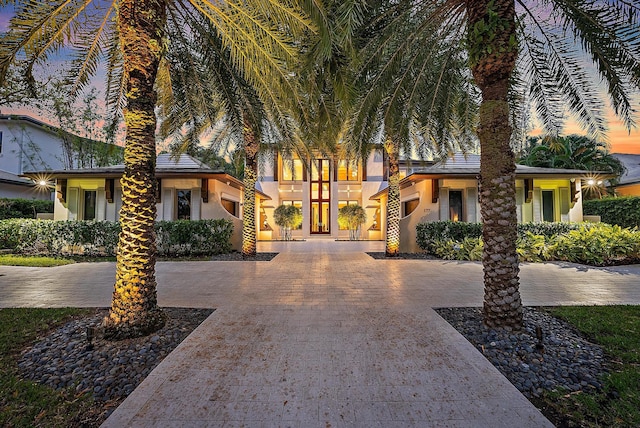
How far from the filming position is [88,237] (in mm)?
12586

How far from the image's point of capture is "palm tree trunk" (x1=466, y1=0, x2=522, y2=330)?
169 inches

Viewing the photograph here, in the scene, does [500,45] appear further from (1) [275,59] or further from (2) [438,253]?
(2) [438,253]

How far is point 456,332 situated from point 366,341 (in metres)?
1.32

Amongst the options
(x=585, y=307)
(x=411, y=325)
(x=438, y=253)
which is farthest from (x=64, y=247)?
(x=585, y=307)

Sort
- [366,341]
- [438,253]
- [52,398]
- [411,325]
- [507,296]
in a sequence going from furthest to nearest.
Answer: [438,253] → [411,325] → [507,296] → [366,341] → [52,398]

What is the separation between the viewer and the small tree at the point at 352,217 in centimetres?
2402

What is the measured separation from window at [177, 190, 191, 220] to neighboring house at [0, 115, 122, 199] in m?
8.75

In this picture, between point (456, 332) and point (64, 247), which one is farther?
A: point (64, 247)

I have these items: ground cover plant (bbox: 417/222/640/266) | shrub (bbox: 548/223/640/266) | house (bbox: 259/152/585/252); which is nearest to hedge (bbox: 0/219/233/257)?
house (bbox: 259/152/585/252)

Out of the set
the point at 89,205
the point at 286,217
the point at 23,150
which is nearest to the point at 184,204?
the point at 89,205

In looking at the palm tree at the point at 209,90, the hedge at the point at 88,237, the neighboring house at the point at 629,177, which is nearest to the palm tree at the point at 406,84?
the palm tree at the point at 209,90

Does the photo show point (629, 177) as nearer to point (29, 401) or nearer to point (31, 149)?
point (29, 401)

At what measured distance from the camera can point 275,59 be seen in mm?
5695

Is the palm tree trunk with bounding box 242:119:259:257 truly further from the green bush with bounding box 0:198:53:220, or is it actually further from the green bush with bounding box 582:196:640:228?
the green bush with bounding box 582:196:640:228
